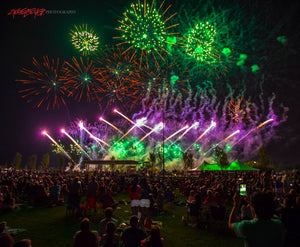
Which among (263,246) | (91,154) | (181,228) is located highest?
(91,154)

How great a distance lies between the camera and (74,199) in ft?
34.1

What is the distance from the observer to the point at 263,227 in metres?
2.64

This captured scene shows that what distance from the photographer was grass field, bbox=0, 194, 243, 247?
7094 mm

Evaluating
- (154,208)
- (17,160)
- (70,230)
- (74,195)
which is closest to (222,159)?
(154,208)

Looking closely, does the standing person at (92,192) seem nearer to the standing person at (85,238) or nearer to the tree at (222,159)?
the standing person at (85,238)

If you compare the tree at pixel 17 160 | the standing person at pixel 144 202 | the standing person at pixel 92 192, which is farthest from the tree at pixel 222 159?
the tree at pixel 17 160

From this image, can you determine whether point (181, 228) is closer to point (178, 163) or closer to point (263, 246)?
point (263, 246)

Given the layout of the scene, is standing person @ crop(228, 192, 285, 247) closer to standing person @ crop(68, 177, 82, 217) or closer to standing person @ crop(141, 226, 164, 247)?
standing person @ crop(141, 226, 164, 247)

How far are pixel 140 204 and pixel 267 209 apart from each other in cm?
613

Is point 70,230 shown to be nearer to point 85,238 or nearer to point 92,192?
point 92,192

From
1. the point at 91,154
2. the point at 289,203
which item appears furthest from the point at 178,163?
the point at 289,203

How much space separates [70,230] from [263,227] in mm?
7680

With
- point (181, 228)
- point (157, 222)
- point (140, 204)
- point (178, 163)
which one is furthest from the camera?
point (178, 163)

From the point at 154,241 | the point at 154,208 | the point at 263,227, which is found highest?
the point at 263,227
